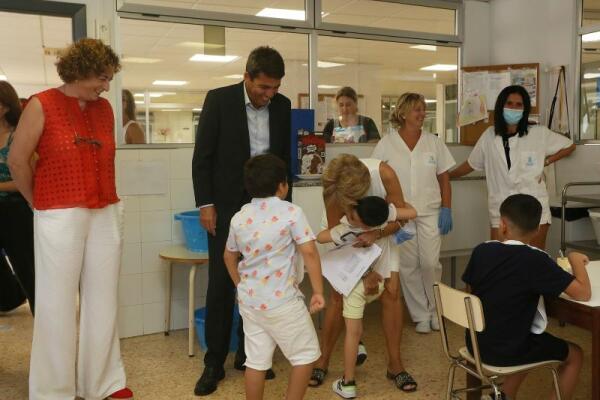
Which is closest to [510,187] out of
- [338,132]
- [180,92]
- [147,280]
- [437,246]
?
[437,246]

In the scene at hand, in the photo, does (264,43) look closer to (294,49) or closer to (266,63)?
(294,49)

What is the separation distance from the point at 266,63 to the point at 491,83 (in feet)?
8.21

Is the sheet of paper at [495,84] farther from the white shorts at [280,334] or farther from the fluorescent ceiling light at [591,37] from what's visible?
the white shorts at [280,334]

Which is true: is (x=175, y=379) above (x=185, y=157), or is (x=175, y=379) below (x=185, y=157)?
below

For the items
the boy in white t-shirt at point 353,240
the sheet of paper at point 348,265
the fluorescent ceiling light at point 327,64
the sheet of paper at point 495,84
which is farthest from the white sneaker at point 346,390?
the sheet of paper at point 495,84

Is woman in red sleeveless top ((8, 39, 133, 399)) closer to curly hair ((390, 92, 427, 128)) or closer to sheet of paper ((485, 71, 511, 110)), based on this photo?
curly hair ((390, 92, 427, 128))

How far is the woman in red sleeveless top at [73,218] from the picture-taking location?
2135mm

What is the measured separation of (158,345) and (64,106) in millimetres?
1671

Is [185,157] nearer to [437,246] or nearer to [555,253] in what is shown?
[437,246]

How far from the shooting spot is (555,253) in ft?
13.4

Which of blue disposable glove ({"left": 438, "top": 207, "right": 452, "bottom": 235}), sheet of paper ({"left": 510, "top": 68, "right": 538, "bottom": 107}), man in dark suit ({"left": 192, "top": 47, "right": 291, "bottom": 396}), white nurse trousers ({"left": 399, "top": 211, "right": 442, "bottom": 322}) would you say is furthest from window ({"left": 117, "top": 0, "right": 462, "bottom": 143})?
man in dark suit ({"left": 192, "top": 47, "right": 291, "bottom": 396})

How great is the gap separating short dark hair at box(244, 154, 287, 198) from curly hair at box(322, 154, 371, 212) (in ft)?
1.39

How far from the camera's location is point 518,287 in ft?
6.20

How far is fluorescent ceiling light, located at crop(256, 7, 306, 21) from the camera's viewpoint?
3777 mm
